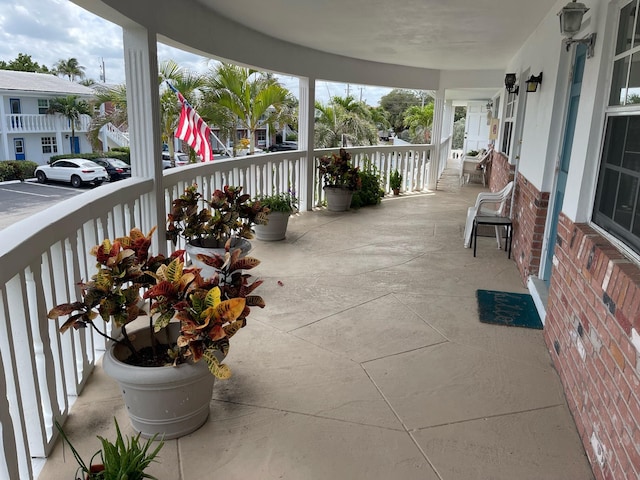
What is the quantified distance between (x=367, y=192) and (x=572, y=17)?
223 inches

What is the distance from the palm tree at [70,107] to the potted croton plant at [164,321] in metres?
16.9

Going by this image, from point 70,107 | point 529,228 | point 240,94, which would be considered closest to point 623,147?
point 529,228

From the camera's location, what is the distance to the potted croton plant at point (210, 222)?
13.0 ft

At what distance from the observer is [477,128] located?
18.4 meters

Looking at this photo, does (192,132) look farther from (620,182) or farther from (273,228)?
(620,182)

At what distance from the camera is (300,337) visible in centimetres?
328

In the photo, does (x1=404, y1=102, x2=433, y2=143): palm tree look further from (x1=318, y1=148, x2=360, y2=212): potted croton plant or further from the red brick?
the red brick

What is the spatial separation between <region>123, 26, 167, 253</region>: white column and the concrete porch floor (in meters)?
1.33

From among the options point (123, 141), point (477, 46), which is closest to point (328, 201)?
point (477, 46)

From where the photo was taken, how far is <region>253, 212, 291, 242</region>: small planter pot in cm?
574

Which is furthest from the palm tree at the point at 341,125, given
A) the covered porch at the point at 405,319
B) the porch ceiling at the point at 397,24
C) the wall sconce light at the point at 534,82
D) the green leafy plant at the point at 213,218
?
the green leafy plant at the point at 213,218

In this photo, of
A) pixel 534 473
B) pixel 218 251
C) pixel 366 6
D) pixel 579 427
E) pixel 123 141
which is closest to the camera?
pixel 534 473

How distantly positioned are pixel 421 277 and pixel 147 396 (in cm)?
307

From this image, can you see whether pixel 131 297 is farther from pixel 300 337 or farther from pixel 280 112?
pixel 280 112
